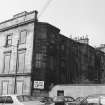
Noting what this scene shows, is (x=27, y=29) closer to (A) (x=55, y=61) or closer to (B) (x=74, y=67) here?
(A) (x=55, y=61)

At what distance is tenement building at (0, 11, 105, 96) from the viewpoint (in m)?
27.8

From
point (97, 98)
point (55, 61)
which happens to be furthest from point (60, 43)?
point (97, 98)

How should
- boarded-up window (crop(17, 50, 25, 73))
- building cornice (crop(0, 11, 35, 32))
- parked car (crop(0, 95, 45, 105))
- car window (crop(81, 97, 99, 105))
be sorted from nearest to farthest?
car window (crop(81, 97, 99, 105)) < parked car (crop(0, 95, 45, 105)) < boarded-up window (crop(17, 50, 25, 73)) < building cornice (crop(0, 11, 35, 32))

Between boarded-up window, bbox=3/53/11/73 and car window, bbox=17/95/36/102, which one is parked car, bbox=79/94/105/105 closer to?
car window, bbox=17/95/36/102

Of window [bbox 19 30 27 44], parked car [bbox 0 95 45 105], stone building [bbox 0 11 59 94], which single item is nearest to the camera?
parked car [bbox 0 95 45 105]

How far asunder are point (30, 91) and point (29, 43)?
20.7ft

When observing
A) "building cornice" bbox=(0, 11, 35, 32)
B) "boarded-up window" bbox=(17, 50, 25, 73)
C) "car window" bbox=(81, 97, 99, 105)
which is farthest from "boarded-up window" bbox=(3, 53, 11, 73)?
"car window" bbox=(81, 97, 99, 105)

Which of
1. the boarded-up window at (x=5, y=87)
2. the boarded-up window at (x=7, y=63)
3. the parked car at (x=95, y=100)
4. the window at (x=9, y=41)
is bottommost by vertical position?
the boarded-up window at (x=5, y=87)

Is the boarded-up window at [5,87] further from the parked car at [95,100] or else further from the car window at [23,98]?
the parked car at [95,100]

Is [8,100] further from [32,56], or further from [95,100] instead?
[32,56]

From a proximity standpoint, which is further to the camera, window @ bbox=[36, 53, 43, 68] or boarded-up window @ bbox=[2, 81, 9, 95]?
boarded-up window @ bbox=[2, 81, 9, 95]

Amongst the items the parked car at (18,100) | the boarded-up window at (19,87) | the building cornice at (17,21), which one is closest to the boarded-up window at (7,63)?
the boarded-up window at (19,87)

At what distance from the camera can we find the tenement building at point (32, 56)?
2775 cm

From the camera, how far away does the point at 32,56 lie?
27797 mm
